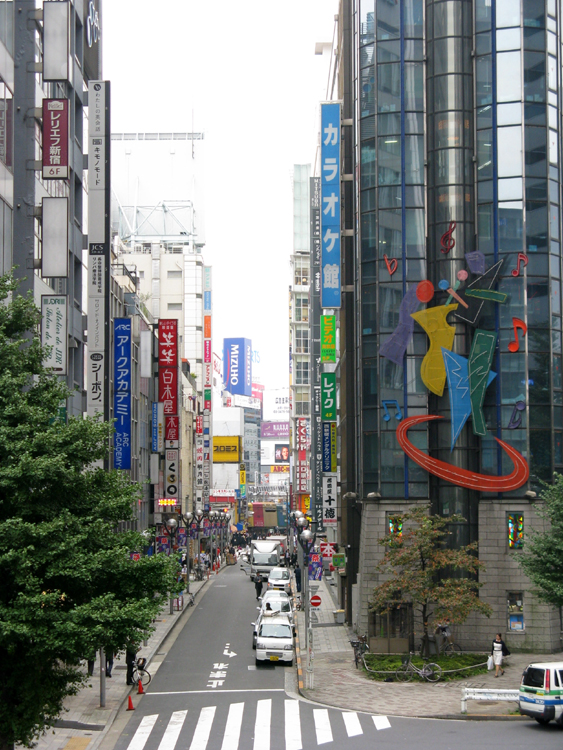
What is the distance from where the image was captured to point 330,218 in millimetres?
46062

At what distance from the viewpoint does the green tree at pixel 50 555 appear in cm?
1789

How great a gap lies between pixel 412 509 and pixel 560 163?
16292 millimetres

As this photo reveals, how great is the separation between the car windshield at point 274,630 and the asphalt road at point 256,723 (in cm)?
116

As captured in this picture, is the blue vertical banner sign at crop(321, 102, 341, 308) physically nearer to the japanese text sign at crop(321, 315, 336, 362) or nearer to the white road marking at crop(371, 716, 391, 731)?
the japanese text sign at crop(321, 315, 336, 362)

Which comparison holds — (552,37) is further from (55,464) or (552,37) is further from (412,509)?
(55,464)

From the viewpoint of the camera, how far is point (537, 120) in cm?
4147

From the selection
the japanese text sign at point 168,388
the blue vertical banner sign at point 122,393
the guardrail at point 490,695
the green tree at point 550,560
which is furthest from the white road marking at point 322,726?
the japanese text sign at point 168,388

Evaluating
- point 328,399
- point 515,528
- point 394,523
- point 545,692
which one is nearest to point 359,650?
point 394,523

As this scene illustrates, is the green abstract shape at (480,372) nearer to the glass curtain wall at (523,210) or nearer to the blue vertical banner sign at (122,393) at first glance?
the glass curtain wall at (523,210)

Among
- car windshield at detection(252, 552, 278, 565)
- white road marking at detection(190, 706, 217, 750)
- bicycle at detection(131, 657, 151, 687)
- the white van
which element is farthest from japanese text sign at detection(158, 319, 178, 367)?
the white van

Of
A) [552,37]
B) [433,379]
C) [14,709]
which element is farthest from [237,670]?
[552,37]

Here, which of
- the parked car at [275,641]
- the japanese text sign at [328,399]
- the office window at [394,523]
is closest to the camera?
the parked car at [275,641]

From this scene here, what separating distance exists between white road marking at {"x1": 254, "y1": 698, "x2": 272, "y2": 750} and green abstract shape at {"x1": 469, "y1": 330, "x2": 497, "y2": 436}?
15.3m

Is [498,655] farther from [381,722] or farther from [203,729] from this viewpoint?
[203,729]
